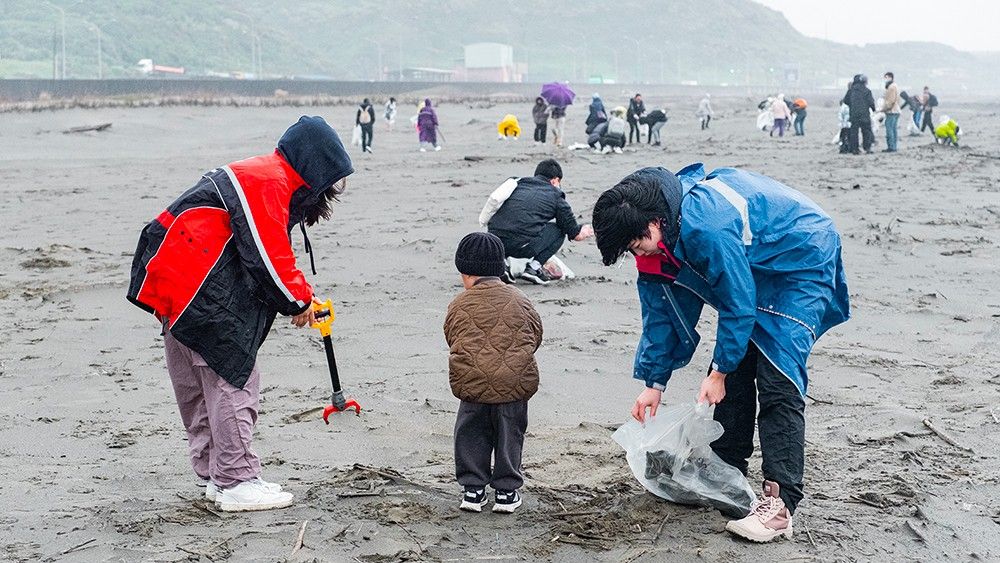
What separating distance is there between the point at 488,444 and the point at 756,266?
52.6 inches

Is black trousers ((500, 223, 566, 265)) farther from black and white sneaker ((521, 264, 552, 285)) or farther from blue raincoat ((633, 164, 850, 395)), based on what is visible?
blue raincoat ((633, 164, 850, 395))

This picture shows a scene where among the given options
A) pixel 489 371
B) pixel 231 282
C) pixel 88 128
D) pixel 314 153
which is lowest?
pixel 489 371

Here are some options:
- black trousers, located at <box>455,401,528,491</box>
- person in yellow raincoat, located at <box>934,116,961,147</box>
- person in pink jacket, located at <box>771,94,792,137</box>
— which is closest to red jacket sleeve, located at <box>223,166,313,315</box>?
black trousers, located at <box>455,401,528,491</box>

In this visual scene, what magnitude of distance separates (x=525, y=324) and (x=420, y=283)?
15.8 feet

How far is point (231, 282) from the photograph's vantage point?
425 centimetres

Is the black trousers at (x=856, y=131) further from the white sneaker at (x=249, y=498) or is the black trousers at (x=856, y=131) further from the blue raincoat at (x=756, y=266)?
the white sneaker at (x=249, y=498)

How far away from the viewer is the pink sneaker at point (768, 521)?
4016 mm

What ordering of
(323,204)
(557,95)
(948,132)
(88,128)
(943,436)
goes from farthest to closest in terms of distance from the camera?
(88,128) < (557,95) < (948,132) < (943,436) < (323,204)

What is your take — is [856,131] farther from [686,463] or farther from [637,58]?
[637,58]

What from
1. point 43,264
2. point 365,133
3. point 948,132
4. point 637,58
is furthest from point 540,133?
point 637,58

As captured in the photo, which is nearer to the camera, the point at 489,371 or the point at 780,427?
the point at 780,427

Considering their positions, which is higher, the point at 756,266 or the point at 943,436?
the point at 756,266

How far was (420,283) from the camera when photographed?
30.0ft

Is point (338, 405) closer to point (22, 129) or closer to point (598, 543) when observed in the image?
point (598, 543)
